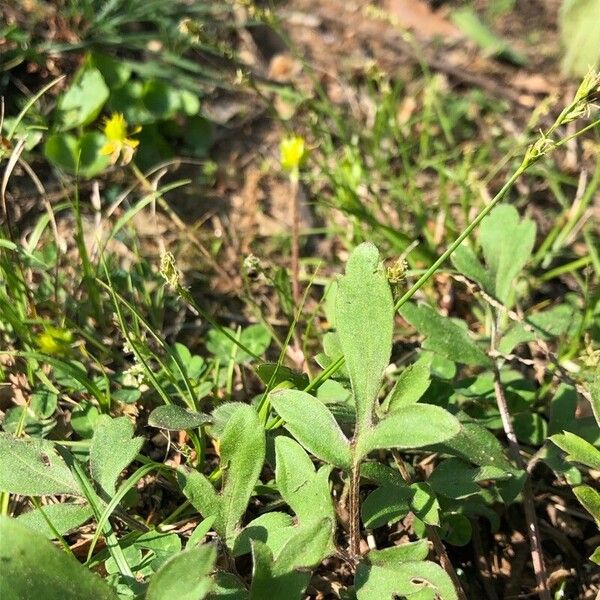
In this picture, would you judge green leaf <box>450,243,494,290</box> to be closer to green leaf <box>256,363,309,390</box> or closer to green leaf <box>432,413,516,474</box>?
green leaf <box>432,413,516,474</box>

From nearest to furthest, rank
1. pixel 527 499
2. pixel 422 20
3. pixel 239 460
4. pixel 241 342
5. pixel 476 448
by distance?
pixel 239 460
pixel 476 448
pixel 527 499
pixel 241 342
pixel 422 20

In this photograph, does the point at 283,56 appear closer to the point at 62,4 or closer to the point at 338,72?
the point at 338,72

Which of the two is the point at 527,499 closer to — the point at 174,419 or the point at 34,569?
the point at 174,419

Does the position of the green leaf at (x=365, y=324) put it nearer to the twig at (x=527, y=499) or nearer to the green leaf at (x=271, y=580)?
the green leaf at (x=271, y=580)

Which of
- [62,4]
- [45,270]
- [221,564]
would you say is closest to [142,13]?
[62,4]

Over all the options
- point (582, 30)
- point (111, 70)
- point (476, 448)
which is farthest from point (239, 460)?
point (582, 30)

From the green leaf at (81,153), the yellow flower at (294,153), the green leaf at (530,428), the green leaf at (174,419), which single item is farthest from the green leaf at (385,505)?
the green leaf at (81,153)
